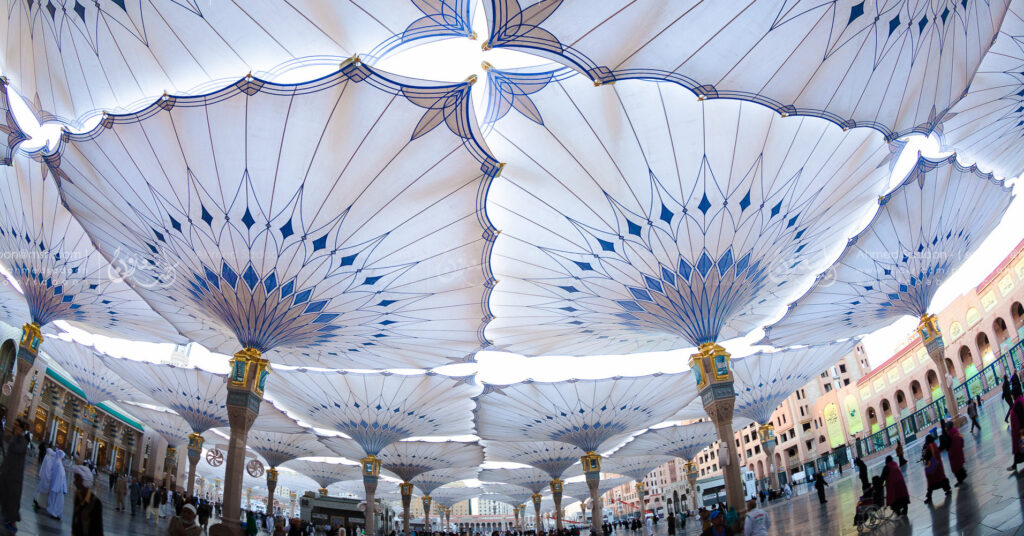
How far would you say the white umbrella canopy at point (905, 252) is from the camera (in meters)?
16.3

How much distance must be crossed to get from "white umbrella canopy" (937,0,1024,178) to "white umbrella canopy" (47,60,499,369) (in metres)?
11.6

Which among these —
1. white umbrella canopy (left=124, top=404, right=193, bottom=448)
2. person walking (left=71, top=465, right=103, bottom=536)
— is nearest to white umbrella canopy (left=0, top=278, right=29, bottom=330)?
white umbrella canopy (left=124, top=404, right=193, bottom=448)

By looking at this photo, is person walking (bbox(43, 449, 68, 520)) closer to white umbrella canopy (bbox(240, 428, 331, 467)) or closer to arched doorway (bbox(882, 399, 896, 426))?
white umbrella canopy (bbox(240, 428, 331, 467))

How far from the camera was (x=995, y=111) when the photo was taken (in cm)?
1524

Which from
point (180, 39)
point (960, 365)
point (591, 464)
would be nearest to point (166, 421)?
point (591, 464)

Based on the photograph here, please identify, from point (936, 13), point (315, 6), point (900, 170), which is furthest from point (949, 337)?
point (315, 6)

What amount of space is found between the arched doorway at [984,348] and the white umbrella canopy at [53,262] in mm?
42312

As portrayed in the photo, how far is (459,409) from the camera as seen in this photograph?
2795 centimetres

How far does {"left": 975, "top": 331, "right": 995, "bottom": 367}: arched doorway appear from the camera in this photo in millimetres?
34219

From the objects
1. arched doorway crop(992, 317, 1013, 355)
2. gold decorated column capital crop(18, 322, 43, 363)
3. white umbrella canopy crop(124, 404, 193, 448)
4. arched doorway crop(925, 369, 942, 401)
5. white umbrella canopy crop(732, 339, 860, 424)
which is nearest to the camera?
gold decorated column capital crop(18, 322, 43, 363)

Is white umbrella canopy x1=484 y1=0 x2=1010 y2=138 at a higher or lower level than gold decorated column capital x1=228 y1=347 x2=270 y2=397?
higher

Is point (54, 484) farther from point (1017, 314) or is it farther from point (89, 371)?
point (1017, 314)

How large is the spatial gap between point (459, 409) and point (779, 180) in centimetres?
1932

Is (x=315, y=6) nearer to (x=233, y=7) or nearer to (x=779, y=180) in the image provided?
(x=233, y=7)
